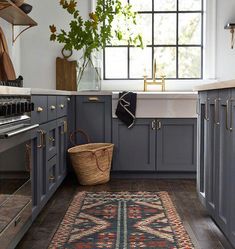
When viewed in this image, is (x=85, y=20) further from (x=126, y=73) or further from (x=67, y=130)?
(x=67, y=130)

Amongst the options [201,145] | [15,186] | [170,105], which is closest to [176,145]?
[170,105]

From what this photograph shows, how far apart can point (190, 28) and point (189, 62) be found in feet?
1.24

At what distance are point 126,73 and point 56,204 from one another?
2.15m

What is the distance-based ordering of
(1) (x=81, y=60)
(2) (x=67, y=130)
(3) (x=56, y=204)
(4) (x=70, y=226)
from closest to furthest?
(4) (x=70, y=226) → (3) (x=56, y=204) → (2) (x=67, y=130) → (1) (x=81, y=60)

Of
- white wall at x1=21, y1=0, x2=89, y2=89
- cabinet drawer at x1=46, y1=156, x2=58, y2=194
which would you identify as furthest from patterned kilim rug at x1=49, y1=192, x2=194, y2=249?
white wall at x1=21, y1=0, x2=89, y2=89

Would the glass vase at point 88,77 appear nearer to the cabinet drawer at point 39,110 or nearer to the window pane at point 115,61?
the window pane at point 115,61

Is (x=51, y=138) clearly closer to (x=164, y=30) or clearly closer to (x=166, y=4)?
(x=164, y=30)

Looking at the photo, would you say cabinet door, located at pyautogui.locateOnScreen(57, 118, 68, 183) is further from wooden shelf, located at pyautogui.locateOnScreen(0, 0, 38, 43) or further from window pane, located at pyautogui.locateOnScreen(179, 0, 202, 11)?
window pane, located at pyautogui.locateOnScreen(179, 0, 202, 11)

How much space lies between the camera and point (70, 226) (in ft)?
9.52

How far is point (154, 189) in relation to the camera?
4039mm

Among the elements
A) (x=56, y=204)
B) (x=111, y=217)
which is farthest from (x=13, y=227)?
(x=56, y=204)

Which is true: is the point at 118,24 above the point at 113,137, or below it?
above

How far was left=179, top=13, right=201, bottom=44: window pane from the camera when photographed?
16.8 ft

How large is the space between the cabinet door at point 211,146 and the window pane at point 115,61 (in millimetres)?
2321
